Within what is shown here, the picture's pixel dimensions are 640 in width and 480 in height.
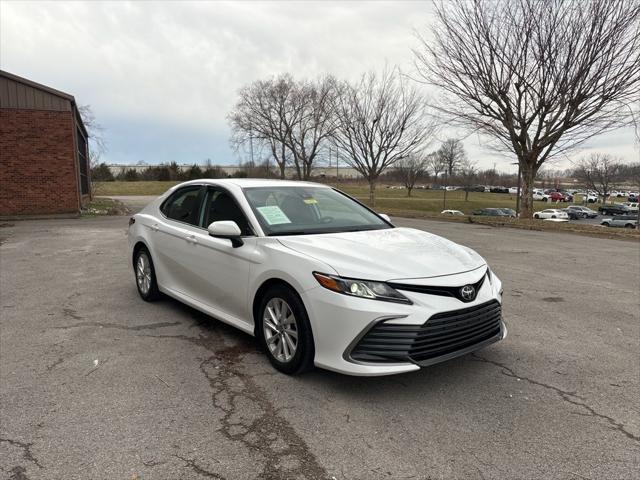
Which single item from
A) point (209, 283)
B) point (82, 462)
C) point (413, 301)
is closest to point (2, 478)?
point (82, 462)

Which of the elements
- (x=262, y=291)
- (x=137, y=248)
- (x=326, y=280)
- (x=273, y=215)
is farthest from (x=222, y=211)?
(x=137, y=248)

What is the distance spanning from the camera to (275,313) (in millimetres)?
3617

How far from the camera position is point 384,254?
348cm

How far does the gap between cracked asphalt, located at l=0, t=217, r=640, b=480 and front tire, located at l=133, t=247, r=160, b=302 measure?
15cm

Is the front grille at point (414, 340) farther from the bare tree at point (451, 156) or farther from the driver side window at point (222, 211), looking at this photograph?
the bare tree at point (451, 156)

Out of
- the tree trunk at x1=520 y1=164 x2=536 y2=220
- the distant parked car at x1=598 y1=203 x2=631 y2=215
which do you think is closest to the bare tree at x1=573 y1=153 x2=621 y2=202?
the distant parked car at x1=598 y1=203 x2=631 y2=215

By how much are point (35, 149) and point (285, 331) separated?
57.1 feet

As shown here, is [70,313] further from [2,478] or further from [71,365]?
[2,478]

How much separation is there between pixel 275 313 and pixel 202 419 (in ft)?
3.10

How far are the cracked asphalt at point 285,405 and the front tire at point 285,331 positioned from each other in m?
0.14

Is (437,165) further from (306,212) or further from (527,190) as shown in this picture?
(306,212)

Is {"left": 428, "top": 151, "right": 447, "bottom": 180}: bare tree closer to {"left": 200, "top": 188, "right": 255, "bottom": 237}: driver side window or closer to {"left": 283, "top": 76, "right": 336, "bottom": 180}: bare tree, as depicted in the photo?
{"left": 283, "top": 76, "right": 336, "bottom": 180}: bare tree

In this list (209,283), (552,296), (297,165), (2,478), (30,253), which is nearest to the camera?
(2,478)

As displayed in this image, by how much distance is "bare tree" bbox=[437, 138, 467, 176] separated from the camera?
68562 mm
